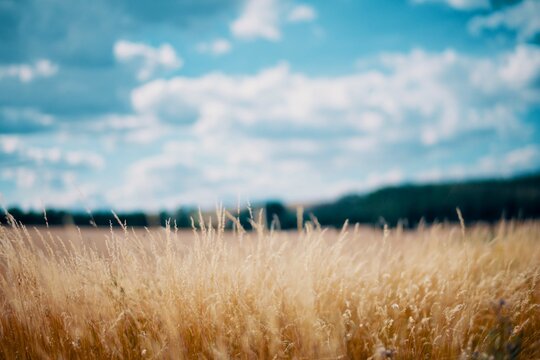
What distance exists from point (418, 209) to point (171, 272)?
2764 centimetres

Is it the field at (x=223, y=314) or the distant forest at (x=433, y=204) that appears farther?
the distant forest at (x=433, y=204)

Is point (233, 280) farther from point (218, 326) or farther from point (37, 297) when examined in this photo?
point (37, 297)

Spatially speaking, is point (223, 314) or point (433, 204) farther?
point (433, 204)

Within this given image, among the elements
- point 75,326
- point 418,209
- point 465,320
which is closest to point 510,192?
point 418,209

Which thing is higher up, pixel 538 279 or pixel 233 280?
pixel 233 280

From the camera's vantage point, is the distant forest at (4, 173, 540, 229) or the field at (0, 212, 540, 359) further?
the distant forest at (4, 173, 540, 229)

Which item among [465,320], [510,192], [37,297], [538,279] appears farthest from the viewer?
[510,192]

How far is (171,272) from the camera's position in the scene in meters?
3.80

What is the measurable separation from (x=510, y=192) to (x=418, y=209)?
20.0ft

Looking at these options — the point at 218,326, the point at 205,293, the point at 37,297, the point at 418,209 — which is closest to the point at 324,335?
the point at 218,326

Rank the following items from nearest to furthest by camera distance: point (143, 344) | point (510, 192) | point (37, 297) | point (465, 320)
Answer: point (143, 344) < point (465, 320) < point (37, 297) < point (510, 192)

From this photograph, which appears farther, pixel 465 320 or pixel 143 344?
pixel 465 320

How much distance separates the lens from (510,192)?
1125 inches

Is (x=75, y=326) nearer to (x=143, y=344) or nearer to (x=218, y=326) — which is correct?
(x=143, y=344)
